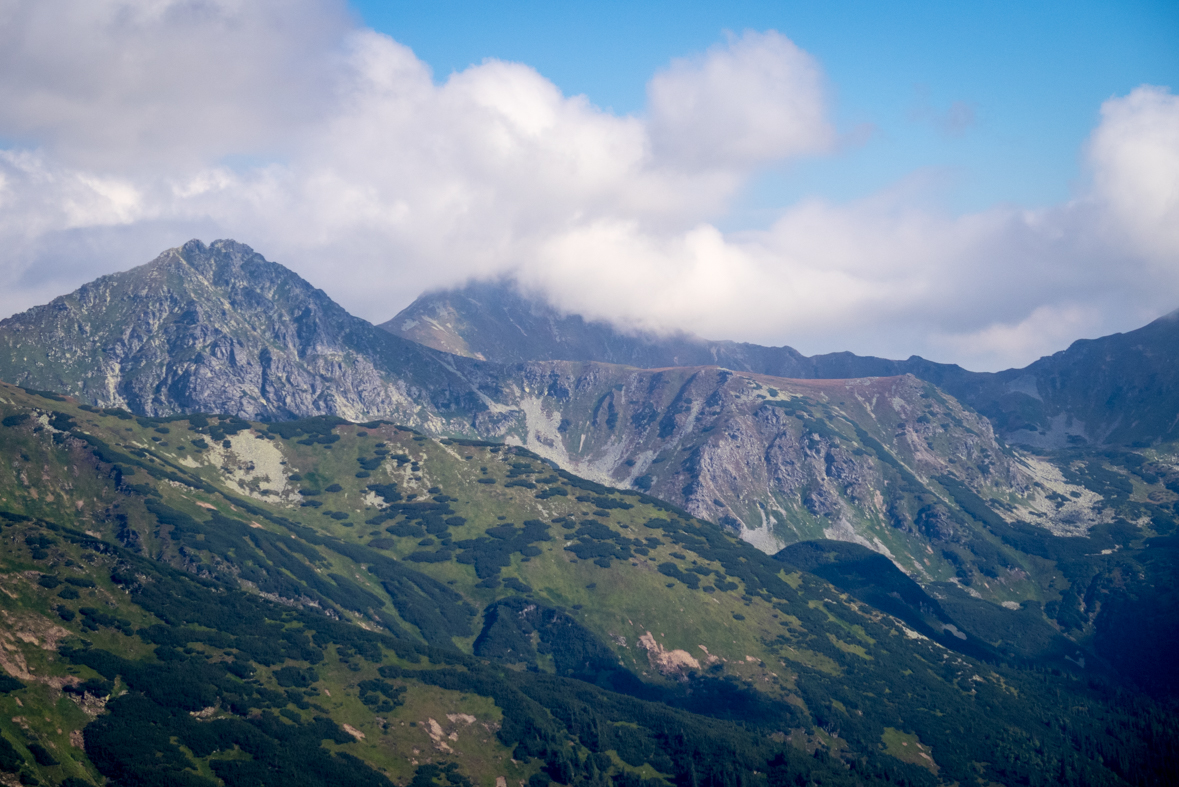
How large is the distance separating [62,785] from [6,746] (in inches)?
579

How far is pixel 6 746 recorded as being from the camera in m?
194

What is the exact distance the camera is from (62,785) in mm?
199125
